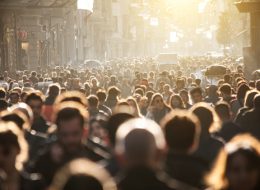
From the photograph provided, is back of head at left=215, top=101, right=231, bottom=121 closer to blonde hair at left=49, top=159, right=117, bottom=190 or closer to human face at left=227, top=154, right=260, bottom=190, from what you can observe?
human face at left=227, top=154, right=260, bottom=190

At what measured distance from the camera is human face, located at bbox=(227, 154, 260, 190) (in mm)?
5727

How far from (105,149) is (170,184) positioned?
3.18 meters

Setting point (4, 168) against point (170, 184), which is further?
point (4, 168)

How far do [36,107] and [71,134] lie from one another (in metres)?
4.75

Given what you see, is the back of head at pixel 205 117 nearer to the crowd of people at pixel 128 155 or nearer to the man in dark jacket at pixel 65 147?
the crowd of people at pixel 128 155

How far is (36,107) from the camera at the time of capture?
12594 millimetres

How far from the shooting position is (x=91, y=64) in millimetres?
66062

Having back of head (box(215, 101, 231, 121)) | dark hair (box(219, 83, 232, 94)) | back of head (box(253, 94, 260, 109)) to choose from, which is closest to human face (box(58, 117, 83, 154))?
back of head (box(215, 101, 231, 121))

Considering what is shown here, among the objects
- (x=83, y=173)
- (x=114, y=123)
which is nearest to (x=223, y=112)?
(x=114, y=123)

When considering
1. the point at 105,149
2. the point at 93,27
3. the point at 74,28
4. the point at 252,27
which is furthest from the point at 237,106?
the point at 93,27

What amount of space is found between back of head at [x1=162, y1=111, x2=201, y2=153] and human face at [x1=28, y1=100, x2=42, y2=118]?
5.17 metres

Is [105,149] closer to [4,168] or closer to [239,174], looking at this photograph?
[4,168]

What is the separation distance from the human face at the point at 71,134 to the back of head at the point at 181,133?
0.80 m

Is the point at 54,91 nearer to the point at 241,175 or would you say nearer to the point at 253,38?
the point at 241,175
